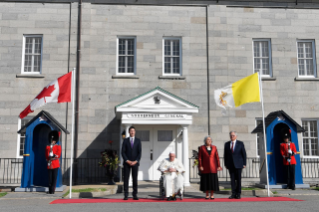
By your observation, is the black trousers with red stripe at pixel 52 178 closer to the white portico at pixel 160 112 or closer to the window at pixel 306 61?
the white portico at pixel 160 112

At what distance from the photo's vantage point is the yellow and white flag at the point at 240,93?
12.7 metres

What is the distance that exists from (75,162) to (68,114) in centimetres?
246

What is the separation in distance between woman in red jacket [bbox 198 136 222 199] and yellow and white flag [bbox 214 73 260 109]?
2.55m

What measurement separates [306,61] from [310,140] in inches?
169

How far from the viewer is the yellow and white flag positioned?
1266 cm

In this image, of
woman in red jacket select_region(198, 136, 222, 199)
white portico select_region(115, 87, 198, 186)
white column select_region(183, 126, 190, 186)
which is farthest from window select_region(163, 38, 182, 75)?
woman in red jacket select_region(198, 136, 222, 199)

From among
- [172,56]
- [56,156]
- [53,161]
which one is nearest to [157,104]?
[172,56]

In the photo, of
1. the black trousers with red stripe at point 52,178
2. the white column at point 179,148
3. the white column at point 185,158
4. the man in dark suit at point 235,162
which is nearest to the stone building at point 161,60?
the white column at point 179,148

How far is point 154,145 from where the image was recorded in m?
17.0

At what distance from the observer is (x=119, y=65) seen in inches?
724

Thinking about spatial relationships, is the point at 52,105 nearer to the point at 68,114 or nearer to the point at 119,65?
the point at 68,114

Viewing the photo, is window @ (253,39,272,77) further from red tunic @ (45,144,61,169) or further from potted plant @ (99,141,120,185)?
red tunic @ (45,144,61,169)

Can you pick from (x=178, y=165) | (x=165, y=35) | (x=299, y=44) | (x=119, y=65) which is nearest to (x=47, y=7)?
(x=119, y=65)

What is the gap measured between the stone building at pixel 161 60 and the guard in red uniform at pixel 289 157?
4407 mm
